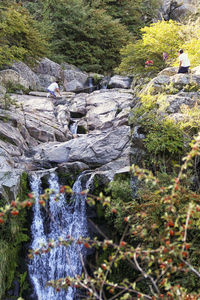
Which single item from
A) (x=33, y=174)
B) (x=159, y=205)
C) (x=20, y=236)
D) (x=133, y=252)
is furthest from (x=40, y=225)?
(x=133, y=252)

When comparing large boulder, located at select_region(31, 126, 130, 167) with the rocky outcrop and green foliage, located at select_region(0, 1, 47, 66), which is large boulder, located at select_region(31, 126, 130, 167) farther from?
green foliage, located at select_region(0, 1, 47, 66)

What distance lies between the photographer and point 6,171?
7.64m

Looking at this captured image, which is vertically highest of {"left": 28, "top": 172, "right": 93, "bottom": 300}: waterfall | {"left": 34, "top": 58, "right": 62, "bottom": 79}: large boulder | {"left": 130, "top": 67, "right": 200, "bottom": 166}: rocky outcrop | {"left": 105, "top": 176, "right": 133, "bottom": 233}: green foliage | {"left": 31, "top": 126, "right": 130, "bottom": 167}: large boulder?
{"left": 34, "top": 58, "right": 62, "bottom": 79}: large boulder

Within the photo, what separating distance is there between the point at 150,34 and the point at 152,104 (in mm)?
6672

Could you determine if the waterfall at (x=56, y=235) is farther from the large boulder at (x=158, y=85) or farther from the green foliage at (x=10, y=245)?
the large boulder at (x=158, y=85)

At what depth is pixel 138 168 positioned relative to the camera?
99.3 inches

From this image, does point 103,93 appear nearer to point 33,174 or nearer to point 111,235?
point 33,174

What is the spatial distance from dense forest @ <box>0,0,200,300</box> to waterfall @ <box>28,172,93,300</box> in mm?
393

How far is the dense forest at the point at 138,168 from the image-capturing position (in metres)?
2.57

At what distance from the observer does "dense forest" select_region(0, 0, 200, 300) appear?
2568mm

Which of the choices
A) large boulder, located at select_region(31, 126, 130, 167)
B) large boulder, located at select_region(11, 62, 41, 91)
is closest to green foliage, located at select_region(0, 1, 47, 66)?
large boulder, located at select_region(11, 62, 41, 91)

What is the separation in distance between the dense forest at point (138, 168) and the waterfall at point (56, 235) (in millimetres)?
393

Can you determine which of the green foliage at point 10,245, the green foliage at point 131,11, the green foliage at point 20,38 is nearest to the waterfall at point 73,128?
the green foliage at point 20,38

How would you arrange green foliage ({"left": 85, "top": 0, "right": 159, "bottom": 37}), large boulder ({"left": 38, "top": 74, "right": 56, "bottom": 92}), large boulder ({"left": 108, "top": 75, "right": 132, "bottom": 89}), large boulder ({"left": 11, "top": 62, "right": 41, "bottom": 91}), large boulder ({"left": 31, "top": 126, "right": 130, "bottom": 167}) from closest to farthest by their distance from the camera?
large boulder ({"left": 31, "top": 126, "right": 130, "bottom": 167}) < large boulder ({"left": 11, "top": 62, "right": 41, "bottom": 91}) < large boulder ({"left": 38, "top": 74, "right": 56, "bottom": 92}) < large boulder ({"left": 108, "top": 75, "right": 132, "bottom": 89}) < green foliage ({"left": 85, "top": 0, "right": 159, "bottom": 37})
